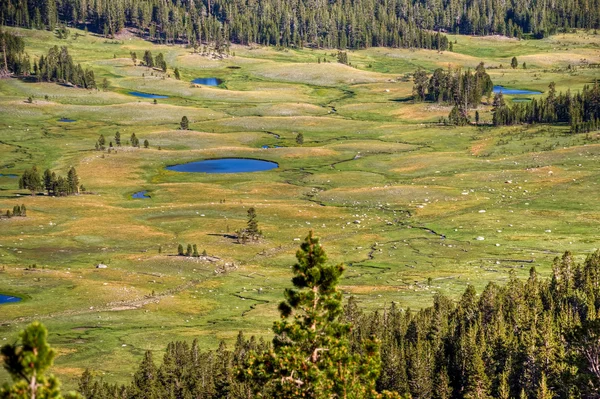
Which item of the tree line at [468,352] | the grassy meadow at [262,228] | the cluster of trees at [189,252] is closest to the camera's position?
the tree line at [468,352]

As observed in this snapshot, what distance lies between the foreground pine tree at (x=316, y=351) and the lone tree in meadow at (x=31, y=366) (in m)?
12.9

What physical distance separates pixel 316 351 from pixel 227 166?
153 metres

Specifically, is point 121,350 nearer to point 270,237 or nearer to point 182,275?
point 182,275

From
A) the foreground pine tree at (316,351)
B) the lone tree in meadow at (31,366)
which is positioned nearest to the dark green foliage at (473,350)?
the foreground pine tree at (316,351)

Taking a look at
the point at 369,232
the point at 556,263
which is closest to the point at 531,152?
the point at 369,232

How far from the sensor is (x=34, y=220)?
434ft

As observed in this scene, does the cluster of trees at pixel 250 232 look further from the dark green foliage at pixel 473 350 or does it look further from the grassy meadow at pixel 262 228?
the dark green foliage at pixel 473 350

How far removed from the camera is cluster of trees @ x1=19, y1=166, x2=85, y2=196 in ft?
506

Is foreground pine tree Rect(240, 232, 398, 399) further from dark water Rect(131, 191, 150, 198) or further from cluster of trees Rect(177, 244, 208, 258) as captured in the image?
dark water Rect(131, 191, 150, 198)

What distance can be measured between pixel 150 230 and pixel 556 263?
191 feet

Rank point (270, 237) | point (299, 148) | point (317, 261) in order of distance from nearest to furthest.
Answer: point (317, 261)
point (270, 237)
point (299, 148)

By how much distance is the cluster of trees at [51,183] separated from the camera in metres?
154

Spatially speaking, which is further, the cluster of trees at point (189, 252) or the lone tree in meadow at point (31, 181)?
the lone tree in meadow at point (31, 181)

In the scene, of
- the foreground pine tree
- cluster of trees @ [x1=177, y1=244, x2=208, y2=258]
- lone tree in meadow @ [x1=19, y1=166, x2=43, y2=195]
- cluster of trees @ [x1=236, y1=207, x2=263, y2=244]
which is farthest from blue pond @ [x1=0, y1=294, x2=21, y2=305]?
the foreground pine tree
